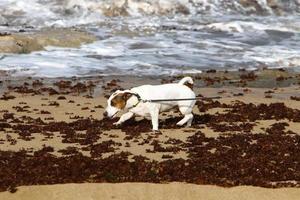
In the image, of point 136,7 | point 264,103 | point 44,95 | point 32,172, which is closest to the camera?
point 32,172

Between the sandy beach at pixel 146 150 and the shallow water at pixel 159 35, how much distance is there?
7.25 meters

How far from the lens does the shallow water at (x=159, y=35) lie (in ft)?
77.7

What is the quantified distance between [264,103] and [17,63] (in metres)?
11.4

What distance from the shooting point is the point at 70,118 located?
12.5m

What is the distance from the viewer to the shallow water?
933 inches

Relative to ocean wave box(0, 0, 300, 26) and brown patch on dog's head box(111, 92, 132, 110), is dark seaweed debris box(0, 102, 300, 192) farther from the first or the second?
ocean wave box(0, 0, 300, 26)

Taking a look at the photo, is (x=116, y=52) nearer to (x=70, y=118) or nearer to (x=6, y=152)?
(x=70, y=118)

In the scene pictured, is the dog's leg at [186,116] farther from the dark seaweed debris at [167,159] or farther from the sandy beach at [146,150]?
the dark seaweed debris at [167,159]

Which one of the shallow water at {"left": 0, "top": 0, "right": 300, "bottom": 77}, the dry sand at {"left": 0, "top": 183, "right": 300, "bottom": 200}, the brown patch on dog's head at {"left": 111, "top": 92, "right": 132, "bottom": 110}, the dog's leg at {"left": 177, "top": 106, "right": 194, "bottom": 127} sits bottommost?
the shallow water at {"left": 0, "top": 0, "right": 300, "bottom": 77}

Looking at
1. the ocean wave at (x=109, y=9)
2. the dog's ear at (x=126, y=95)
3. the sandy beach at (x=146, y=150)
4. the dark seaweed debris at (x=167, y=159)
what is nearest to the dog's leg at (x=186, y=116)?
the sandy beach at (x=146, y=150)

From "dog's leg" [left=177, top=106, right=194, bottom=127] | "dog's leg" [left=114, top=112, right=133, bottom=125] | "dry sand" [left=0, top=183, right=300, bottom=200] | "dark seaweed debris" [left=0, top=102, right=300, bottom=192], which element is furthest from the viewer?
"dog's leg" [left=177, top=106, right=194, bottom=127]

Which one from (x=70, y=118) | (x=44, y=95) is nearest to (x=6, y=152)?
(x=70, y=118)

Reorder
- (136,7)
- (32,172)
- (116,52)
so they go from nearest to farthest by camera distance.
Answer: (32,172) < (116,52) < (136,7)

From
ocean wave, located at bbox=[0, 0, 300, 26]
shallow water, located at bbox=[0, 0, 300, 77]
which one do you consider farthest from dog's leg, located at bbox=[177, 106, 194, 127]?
ocean wave, located at bbox=[0, 0, 300, 26]
